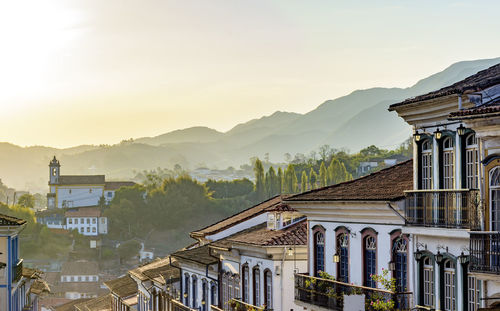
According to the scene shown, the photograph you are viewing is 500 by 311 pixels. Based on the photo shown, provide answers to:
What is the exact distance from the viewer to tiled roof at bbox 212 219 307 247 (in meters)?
33.2

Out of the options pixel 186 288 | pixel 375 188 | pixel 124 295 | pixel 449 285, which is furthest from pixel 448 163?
pixel 124 295

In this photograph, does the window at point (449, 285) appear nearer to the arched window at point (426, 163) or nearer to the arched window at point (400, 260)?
the arched window at point (426, 163)

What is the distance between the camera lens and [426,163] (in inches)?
885

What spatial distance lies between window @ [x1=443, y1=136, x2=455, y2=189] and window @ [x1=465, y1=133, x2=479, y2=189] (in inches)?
23.7

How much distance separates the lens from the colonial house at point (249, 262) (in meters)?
33.0

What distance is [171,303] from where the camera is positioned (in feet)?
153

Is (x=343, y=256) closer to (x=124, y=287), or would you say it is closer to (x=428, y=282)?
(x=428, y=282)

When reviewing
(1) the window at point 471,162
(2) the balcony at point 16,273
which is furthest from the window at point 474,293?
(2) the balcony at point 16,273

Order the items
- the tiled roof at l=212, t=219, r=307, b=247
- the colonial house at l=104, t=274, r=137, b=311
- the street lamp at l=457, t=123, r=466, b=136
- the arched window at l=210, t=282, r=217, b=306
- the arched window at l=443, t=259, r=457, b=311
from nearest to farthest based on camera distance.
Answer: the street lamp at l=457, t=123, r=466, b=136
the arched window at l=443, t=259, r=457, b=311
the tiled roof at l=212, t=219, r=307, b=247
the arched window at l=210, t=282, r=217, b=306
the colonial house at l=104, t=274, r=137, b=311

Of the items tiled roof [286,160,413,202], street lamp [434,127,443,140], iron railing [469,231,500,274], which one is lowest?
iron railing [469,231,500,274]

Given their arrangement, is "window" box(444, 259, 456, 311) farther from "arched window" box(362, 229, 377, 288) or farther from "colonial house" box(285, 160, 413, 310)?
"arched window" box(362, 229, 377, 288)

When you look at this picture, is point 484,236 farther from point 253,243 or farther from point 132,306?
point 132,306

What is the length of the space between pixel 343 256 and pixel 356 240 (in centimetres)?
123

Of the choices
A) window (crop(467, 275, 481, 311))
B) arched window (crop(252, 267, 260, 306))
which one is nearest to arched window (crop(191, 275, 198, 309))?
arched window (crop(252, 267, 260, 306))
